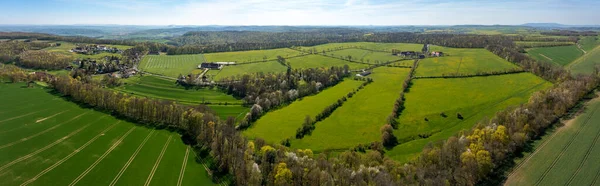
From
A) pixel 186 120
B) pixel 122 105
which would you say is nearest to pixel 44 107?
pixel 122 105

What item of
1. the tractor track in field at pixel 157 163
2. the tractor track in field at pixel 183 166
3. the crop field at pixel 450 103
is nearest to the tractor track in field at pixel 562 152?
the crop field at pixel 450 103

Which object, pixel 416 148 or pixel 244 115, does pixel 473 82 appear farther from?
pixel 244 115

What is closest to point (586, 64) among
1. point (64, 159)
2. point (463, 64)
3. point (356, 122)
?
point (463, 64)

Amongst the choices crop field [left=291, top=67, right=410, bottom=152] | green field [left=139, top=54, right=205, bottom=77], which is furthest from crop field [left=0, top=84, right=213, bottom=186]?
green field [left=139, top=54, right=205, bottom=77]

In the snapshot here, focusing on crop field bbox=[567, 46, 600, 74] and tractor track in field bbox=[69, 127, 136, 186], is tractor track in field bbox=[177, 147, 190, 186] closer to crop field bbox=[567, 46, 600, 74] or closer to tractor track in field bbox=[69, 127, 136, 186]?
tractor track in field bbox=[69, 127, 136, 186]

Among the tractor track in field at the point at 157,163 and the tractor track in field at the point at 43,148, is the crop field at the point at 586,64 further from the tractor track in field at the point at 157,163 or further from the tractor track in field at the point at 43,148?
the tractor track in field at the point at 43,148

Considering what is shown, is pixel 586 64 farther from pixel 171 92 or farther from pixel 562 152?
pixel 171 92
